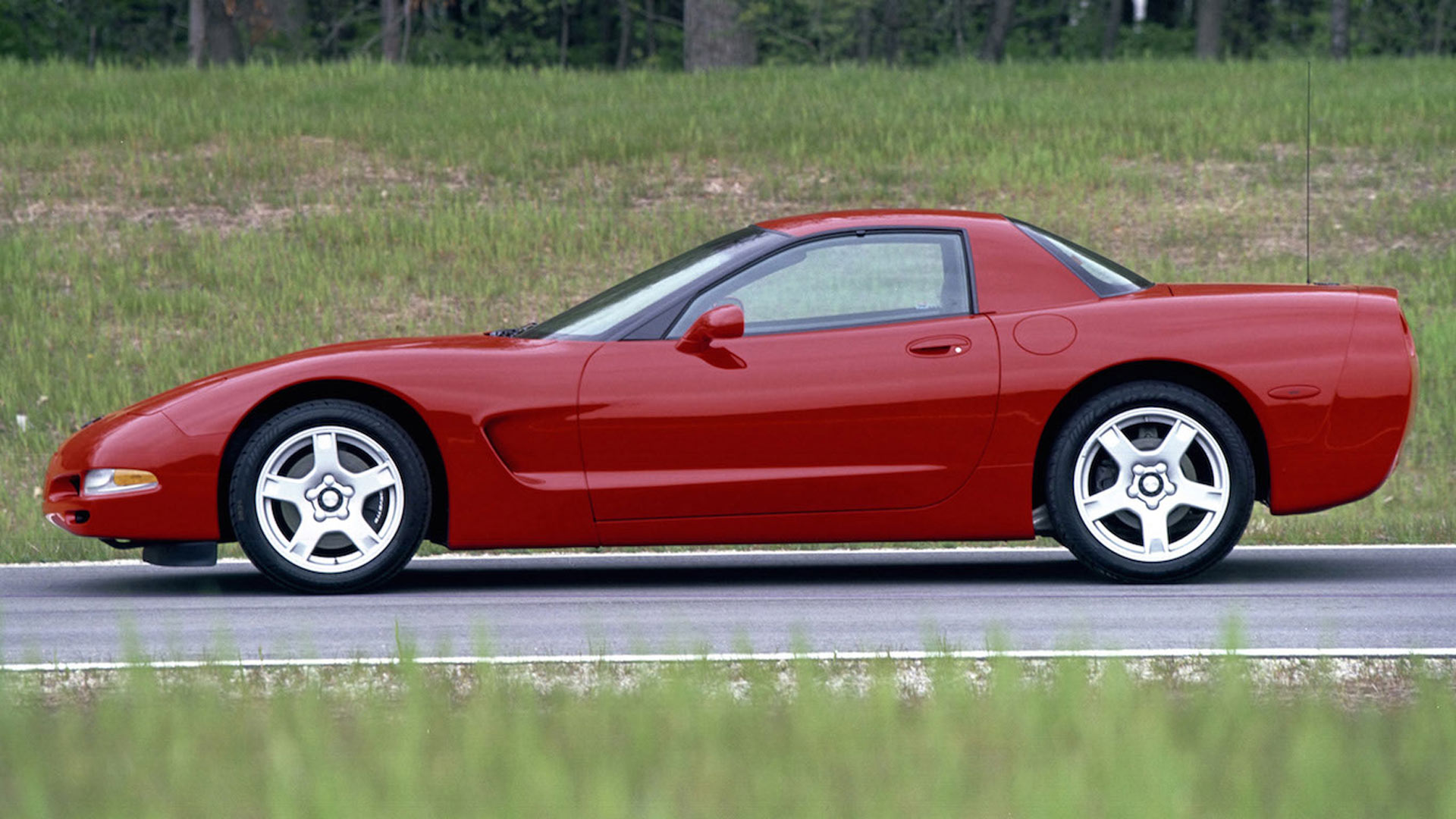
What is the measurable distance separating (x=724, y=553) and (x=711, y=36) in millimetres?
17208

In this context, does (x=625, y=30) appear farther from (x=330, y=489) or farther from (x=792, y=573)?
(x=330, y=489)

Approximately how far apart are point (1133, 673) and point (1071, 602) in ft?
5.09

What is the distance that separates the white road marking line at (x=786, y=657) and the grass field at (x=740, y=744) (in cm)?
8

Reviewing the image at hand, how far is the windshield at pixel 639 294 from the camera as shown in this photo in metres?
7.29

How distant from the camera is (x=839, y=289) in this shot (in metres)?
7.21

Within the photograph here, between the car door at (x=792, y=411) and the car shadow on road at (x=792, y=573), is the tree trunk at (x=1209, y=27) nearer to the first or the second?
the car shadow on road at (x=792, y=573)

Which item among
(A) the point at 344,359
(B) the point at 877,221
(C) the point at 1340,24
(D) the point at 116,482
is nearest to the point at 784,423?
(B) the point at 877,221

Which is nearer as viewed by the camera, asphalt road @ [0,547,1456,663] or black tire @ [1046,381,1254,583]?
asphalt road @ [0,547,1456,663]

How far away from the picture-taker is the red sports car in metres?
7.00

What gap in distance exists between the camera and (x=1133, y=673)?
5.39 m

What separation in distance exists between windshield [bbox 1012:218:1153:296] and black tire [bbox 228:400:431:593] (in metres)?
2.53

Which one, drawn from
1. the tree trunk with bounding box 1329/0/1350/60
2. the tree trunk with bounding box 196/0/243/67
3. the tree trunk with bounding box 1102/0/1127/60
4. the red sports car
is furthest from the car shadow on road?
the tree trunk with bounding box 1102/0/1127/60

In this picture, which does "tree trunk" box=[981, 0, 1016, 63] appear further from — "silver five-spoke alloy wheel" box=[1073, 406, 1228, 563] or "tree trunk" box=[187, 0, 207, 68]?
"silver five-spoke alloy wheel" box=[1073, 406, 1228, 563]

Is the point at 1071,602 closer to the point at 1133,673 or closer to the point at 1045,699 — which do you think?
the point at 1133,673
